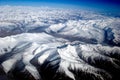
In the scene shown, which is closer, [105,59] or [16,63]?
[16,63]

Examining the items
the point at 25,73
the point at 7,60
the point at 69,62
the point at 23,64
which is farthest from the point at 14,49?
the point at 69,62

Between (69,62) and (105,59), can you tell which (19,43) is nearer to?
(69,62)

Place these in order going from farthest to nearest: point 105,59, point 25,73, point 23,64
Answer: point 105,59
point 23,64
point 25,73

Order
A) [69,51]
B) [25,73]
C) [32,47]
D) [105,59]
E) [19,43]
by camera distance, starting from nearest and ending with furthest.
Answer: [25,73], [105,59], [69,51], [32,47], [19,43]

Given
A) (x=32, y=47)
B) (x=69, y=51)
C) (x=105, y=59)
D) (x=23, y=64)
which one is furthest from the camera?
(x=32, y=47)

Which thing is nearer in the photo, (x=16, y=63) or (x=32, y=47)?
(x=16, y=63)

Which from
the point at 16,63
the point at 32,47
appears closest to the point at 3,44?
the point at 32,47

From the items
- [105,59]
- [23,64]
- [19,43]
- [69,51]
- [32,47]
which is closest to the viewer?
[23,64]

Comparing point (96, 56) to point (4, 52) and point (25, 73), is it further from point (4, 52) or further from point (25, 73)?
point (4, 52)
